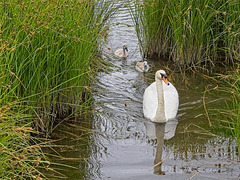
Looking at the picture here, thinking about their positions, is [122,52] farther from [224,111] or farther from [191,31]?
[224,111]

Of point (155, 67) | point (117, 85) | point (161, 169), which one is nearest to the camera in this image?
point (161, 169)

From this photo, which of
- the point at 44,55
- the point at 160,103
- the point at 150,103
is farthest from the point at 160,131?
the point at 44,55

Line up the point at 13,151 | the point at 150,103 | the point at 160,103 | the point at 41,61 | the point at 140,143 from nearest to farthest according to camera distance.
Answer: the point at 13,151
the point at 41,61
the point at 140,143
the point at 160,103
the point at 150,103

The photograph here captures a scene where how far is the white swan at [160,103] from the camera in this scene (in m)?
7.38

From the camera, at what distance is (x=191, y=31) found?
8.98 meters

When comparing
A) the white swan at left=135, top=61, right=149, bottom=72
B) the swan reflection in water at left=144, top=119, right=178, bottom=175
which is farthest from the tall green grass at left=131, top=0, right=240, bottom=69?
the swan reflection in water at left=144, top=119, right=178, bottom=175

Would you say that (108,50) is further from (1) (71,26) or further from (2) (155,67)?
(1) (71,26)

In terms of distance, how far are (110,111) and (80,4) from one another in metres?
1.64

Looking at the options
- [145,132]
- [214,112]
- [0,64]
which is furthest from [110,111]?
[0,64]

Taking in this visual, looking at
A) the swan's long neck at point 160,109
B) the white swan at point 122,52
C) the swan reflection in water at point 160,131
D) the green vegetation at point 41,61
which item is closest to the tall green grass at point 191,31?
the white swan at point 122,52

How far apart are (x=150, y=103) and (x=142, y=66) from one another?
74.9 inches

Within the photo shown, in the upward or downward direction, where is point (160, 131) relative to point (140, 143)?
upward

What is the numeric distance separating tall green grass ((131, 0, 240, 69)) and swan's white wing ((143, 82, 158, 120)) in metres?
1.34

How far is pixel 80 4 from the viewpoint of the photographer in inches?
279
